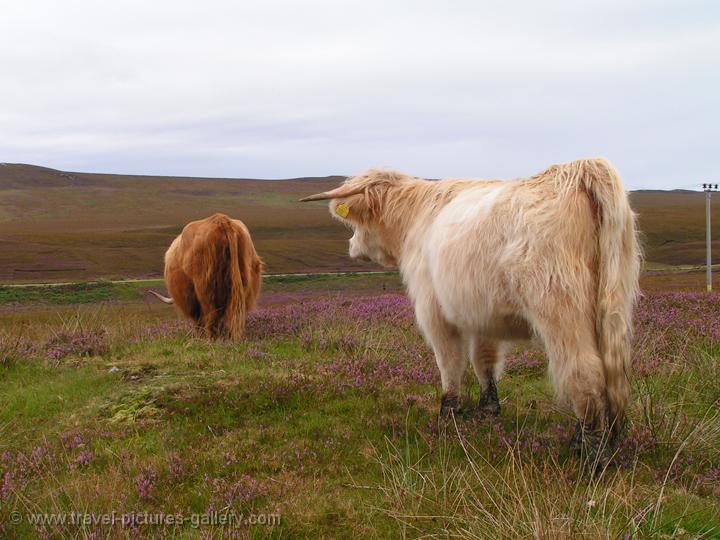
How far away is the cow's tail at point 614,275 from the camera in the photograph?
157 inches

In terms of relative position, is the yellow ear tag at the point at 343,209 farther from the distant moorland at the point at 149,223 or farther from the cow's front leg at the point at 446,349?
the distant moorland at the point at 149,223

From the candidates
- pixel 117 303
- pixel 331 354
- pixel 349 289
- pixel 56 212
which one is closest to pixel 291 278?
pixel 349 289

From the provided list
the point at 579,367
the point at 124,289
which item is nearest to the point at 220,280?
the point at 579,367

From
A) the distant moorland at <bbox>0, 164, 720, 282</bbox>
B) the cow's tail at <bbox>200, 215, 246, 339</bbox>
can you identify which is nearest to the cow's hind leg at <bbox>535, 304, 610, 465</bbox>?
the cow's tail at <bbox>200, 215, 246, 339</bbox>

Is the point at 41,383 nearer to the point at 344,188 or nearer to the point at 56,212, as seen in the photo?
the point at 344,188

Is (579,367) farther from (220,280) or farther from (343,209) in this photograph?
(220,280)

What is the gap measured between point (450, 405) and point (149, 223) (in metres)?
105

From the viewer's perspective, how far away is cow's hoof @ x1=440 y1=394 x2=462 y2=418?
211 inches

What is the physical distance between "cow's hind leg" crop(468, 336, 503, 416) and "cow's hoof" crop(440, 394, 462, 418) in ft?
1.04

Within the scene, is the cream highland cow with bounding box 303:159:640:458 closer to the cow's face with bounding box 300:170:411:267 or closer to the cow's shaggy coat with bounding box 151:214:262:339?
the cow's face with bounding box 300:170:411:267

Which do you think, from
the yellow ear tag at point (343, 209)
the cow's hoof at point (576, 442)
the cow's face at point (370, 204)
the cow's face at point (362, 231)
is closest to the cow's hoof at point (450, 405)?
the cow's hoof at point (576, 442)

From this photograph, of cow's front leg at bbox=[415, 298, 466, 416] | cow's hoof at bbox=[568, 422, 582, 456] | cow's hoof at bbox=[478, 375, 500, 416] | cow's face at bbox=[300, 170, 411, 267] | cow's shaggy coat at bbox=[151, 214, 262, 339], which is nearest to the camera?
cow's hoof at bbox=[568, 422, 582, 456]

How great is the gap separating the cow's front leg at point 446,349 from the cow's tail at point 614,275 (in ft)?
4.85

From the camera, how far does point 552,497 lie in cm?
348
